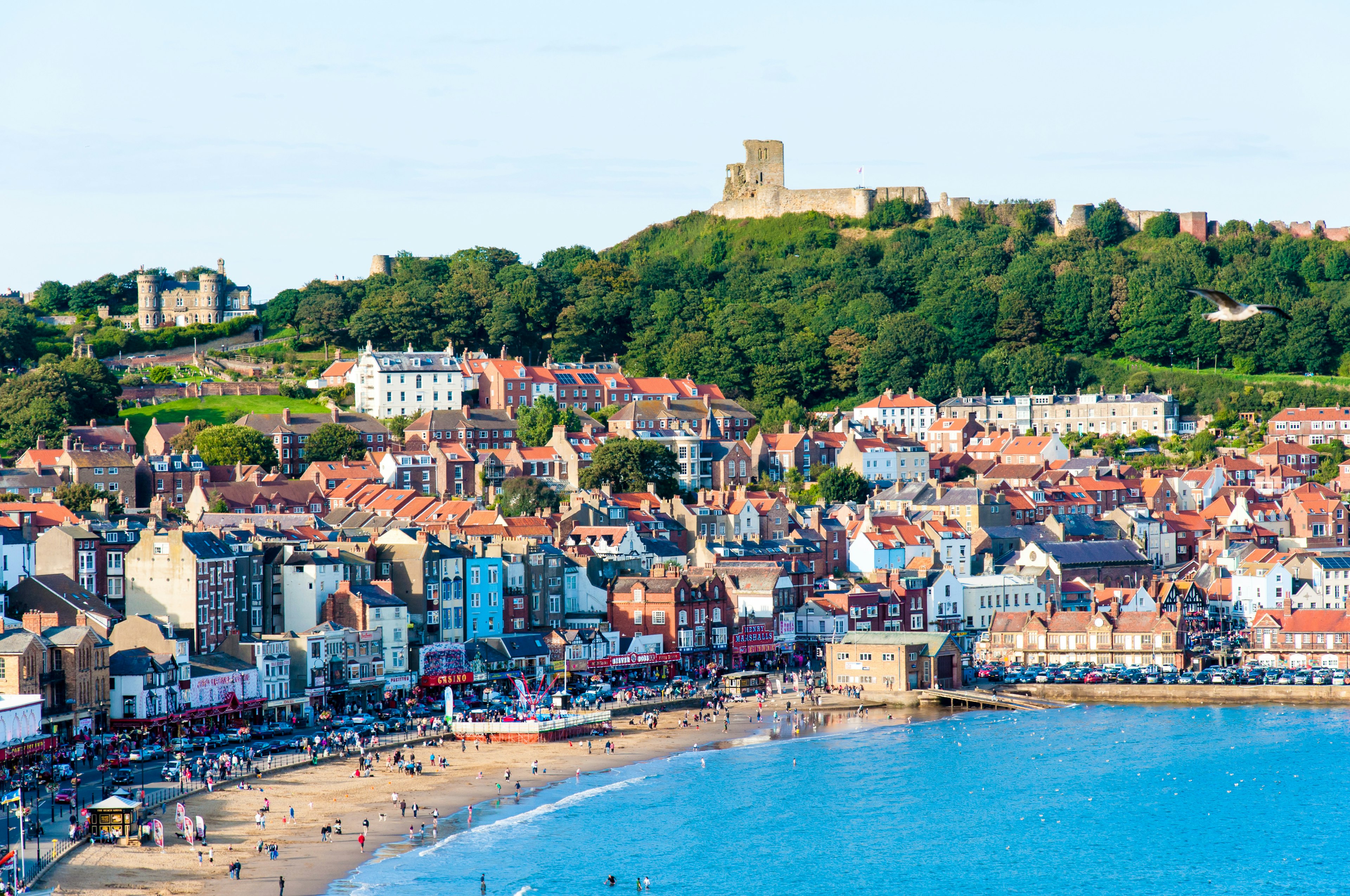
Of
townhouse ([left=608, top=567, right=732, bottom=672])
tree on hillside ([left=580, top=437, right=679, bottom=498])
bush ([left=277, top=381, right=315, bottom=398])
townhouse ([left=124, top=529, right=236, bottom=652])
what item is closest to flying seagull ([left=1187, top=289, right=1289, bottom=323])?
townhouse ([left=124, top=529, right=236, bottom=652])

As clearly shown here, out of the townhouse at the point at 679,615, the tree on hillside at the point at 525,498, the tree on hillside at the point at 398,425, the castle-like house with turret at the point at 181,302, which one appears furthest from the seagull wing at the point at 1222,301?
the castle-like house with turret at the point at 181,302

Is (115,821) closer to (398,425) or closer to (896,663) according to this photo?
(896,663)

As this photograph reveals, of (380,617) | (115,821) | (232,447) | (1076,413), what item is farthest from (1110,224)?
(115,821)

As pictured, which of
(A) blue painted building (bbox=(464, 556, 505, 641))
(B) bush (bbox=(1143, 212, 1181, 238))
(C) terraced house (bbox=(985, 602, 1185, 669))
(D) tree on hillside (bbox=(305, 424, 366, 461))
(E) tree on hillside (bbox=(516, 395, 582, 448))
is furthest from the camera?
(B) bush (bbox=(1143, 212, 1181, 238))

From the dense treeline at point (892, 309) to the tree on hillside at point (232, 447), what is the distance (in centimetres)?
1922

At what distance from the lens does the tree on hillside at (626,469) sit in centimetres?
9262

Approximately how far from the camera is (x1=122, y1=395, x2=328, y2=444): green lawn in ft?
338

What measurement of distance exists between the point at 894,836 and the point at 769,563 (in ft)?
84.3

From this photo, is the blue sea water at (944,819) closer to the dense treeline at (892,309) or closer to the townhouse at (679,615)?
the townhouse at (679,615)

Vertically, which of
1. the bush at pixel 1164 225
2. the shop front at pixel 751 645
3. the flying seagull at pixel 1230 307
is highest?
the bush at pixel 1164 225

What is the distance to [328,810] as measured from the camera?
49.7 meters

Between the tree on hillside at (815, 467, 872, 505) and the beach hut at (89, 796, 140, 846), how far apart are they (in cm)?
5439

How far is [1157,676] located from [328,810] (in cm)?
3313

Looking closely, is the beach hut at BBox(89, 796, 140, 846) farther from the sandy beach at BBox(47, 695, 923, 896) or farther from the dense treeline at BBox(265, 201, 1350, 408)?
the dense treeline at BBox(265, 201, 1350, 408)
